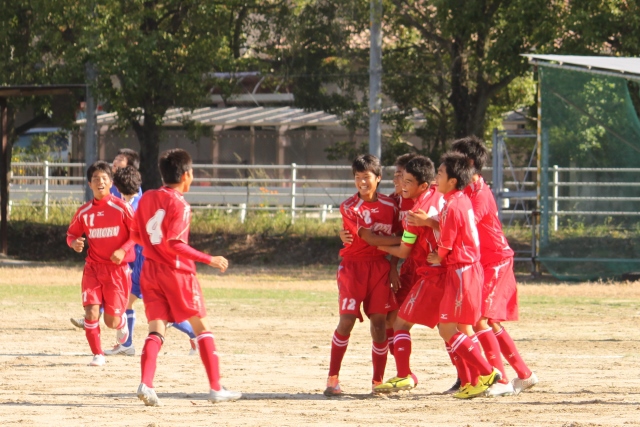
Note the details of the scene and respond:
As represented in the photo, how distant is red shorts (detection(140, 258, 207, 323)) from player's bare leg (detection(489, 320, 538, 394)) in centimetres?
222

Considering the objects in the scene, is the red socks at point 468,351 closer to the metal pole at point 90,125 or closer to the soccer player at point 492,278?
the soccer player at point 492,278

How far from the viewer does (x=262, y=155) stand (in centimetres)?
3625

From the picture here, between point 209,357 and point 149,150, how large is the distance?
19.2m

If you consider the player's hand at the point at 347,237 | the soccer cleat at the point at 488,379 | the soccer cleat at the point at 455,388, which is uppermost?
the player's hand at the point at 347,237

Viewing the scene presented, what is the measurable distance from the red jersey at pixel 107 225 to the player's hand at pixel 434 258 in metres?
3.23

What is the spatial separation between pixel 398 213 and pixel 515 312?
1.10 meters

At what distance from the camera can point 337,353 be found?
780 centimetres

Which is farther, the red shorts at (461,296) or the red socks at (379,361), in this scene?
the red socks at (379,361)

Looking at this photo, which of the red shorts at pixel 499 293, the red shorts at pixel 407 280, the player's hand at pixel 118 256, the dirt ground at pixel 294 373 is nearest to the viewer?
the dirt ground at pixel 294 373

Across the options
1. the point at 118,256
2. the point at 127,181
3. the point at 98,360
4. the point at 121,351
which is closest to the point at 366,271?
the point at 118,256

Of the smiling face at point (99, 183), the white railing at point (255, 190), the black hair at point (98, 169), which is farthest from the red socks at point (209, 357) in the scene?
the white railing at point (255, 190)

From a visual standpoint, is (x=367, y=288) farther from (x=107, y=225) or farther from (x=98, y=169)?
(x=98, y=169)

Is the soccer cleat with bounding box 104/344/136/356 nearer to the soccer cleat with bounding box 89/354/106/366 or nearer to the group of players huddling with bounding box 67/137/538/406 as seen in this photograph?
the soccer cleat with bounding box 89/354/106/366

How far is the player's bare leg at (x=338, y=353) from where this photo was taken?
774cm
